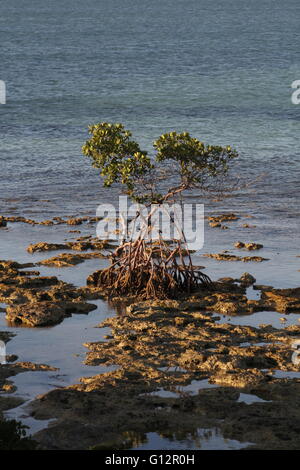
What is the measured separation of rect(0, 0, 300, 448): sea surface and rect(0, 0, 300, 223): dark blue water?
0.15 meters

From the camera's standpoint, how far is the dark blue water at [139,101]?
56375mm

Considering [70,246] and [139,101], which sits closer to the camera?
[70,246]

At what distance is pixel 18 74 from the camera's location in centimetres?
11619

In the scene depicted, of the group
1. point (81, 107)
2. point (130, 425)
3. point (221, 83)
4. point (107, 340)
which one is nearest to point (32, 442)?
point (130, 425)

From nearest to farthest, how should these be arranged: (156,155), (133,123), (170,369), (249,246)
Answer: (170,369) < (156,155) < (249,246) < (133,123)

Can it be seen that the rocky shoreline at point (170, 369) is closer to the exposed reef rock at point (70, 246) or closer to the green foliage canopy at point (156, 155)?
the exposed reef rock at point (70, 246)

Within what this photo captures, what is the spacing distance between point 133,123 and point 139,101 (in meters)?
13.7

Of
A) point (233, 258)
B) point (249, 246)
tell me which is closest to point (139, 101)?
point (249, 246)

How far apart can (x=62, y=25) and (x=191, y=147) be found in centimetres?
16408

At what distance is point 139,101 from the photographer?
3770 inches

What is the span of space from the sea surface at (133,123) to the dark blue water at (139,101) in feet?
0.49

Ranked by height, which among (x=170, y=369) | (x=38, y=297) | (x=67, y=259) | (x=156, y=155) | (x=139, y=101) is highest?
(x=139, y=101)

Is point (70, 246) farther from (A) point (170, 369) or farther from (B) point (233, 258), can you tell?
(A) point (170, 369)

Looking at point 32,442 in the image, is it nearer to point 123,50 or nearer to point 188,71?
point 188,71
